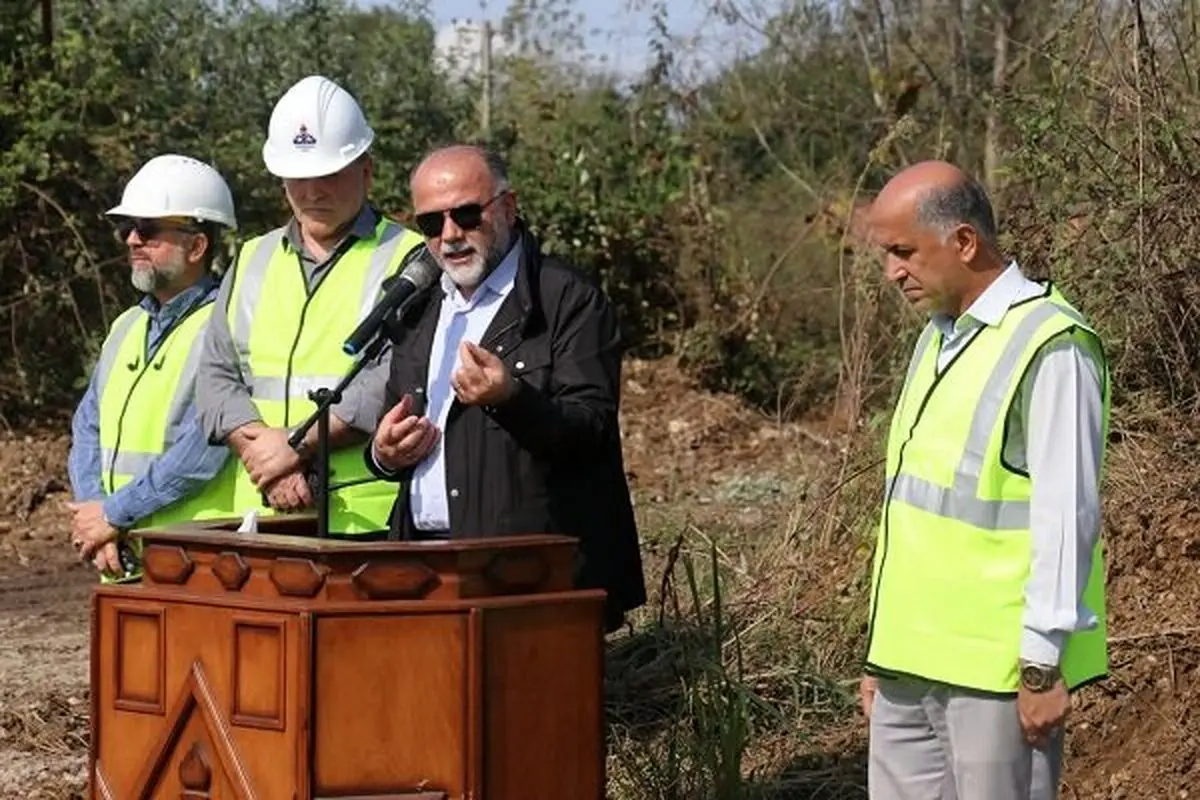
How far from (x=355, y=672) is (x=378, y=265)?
79.0 inches

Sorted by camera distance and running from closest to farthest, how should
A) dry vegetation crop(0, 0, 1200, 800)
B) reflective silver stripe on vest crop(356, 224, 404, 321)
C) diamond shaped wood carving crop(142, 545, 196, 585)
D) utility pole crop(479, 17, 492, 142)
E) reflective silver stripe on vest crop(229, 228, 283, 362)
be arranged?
1. diamond shaped wood carving crop(142, 545, 196, 585)
2. reflective silver stripe on vest crop(356, 224, 404, 321)
3. reflective silver stripe on vest crop(229, 228, 283, 362)
4. dry vegetation crop(0, 0, 1200, 800)
5. utility pole crop(479, 17, 492, 142)

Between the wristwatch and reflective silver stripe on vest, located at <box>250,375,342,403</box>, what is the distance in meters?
2.53

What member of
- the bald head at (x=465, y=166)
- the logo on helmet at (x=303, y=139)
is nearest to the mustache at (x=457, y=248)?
the bald head at (x=465, y=166)

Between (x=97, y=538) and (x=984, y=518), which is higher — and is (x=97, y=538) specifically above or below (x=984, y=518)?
below

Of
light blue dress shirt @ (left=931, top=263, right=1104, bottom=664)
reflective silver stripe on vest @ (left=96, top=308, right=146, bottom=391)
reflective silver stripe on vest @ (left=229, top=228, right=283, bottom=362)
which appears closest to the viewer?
light blue dress shirt @ (left=931, top=263, right=1104, bottom=664)

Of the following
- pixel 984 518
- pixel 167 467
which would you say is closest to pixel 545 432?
pixel 984 518

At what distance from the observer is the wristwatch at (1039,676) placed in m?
4.88

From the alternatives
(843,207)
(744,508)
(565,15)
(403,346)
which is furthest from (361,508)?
(565,15)

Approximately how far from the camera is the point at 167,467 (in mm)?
7109

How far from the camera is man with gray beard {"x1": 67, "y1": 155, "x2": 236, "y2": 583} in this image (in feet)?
23.6

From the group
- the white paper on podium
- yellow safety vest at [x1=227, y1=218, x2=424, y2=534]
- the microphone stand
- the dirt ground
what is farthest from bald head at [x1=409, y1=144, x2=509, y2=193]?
the dirt ground

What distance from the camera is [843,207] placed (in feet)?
47.7

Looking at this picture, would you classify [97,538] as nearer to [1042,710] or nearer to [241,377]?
[241,377]

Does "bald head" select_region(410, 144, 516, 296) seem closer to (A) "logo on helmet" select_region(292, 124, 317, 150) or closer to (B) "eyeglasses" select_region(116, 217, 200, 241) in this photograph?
(A) "logo on helmet" select_region(292, 124, 317, 150)
